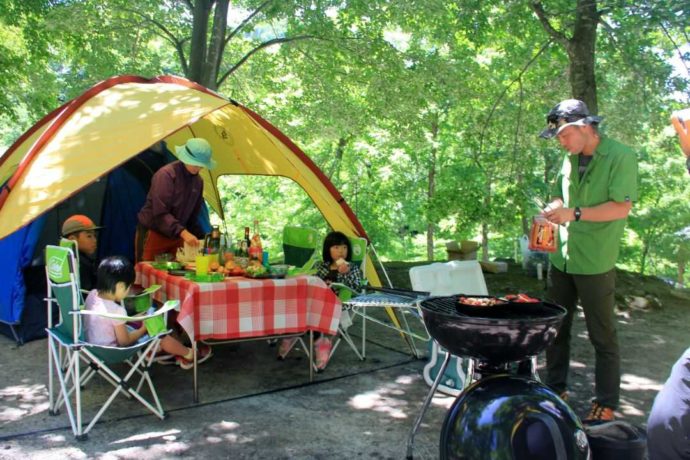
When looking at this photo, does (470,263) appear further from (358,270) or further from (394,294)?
(358,270)

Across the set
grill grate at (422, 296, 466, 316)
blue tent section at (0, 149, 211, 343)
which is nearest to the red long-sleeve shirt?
blue tent section at (0, 149, 211, 343)

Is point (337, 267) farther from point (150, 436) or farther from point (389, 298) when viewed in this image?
point (150, 436)

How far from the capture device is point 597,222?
322 centimetres

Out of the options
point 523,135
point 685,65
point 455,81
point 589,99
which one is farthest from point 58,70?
point 685,65

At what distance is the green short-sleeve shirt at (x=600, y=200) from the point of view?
10.3 feet

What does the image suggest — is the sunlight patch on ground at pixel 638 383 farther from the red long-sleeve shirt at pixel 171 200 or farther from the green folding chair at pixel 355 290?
the red long-sleeve shirt at pixel 171 200

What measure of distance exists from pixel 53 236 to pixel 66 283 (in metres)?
2.56

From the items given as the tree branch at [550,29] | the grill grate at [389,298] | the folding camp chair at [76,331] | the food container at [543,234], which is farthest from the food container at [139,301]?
the tree branch at [550,29]

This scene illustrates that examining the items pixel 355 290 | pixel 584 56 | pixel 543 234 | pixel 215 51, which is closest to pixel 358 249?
→ pixel 355 290

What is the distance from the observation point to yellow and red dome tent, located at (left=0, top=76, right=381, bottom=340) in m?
3.27

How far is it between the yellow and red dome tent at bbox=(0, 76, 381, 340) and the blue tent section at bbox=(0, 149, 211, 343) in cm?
6

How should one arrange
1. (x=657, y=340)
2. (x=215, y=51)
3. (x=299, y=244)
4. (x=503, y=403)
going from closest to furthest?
(x=503, y=403) < (x=299, y=244) < (x=657, y=340) < (x=215, y=51)

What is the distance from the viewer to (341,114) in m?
9.05

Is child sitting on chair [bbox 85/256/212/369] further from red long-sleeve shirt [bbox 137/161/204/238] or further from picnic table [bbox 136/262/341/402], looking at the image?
red long-sleeve shirt [bbox 137/161/204/238]
